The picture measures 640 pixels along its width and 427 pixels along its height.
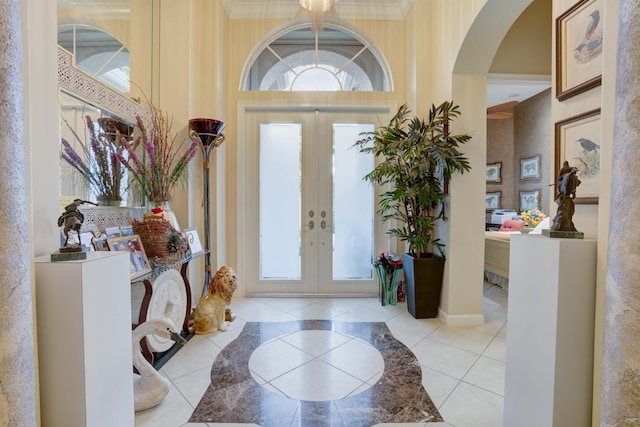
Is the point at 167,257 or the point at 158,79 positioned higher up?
the point at 158,79

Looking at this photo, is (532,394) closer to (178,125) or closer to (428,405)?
(428,405)

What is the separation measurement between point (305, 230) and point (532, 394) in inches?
103

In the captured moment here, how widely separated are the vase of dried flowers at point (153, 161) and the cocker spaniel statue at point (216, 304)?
0.77 m

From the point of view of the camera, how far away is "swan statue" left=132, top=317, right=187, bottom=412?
1.48 metres

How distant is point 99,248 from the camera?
158 cm

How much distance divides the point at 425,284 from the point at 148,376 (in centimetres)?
236

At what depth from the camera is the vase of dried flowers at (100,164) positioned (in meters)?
1.73

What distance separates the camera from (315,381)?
1.75 m

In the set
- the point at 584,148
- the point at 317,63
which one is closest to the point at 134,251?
the point at 584,148

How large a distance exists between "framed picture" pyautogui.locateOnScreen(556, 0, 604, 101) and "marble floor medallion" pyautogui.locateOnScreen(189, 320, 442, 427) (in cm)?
180

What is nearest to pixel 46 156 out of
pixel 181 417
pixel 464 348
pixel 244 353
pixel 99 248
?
pixel 99 248

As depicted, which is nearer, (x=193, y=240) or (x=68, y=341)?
(x=68, y=341)

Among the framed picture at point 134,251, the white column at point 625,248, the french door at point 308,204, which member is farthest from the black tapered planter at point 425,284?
the framed picture at point 134,251

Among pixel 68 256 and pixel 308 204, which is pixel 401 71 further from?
pixel 68 256
